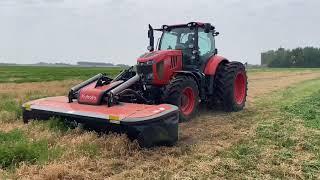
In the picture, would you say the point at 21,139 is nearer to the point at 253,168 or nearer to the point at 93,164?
the point at 93,164

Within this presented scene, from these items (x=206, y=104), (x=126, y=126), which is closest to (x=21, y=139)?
(x=126, y=126)

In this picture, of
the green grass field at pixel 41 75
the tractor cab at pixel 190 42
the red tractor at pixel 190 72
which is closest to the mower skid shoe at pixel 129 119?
the red tractor at pixel 190 72

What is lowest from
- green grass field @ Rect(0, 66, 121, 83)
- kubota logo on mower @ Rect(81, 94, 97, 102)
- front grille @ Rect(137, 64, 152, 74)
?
green grass field @ Rect(0, 66, 121, 83)

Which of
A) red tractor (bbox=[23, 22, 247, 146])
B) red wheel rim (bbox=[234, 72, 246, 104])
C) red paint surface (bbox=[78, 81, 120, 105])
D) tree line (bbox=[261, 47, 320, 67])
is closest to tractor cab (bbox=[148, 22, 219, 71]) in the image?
red tractor (bbox=[23, 22, 247, 146])

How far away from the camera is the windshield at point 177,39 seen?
10758 millimetres

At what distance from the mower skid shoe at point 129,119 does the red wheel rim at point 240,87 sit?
4744 mm

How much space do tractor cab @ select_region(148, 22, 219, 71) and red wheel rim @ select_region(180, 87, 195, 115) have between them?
966 millimetres

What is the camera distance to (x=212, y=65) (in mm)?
10812

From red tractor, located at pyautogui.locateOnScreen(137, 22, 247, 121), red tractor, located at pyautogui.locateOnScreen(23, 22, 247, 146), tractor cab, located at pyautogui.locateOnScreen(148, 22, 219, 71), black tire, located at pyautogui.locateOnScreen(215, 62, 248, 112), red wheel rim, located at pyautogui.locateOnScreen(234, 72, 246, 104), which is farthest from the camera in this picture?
red wheel rim, located at pyautogui.locateOnScreen(234, 72, 246, 104)

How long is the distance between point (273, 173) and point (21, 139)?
3840mm

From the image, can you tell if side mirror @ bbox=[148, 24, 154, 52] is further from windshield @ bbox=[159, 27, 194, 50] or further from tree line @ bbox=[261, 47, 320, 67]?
tree line @ bbox=[261, 47, 320, 67]

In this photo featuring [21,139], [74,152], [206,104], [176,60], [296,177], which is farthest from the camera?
[206,104]

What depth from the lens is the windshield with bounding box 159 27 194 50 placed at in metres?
10.8

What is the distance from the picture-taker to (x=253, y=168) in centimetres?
594
